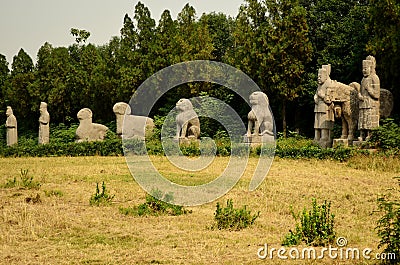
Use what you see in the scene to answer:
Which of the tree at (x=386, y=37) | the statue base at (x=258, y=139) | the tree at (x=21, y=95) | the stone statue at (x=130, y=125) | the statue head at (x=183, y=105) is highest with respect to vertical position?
the tree at (x=386, y=37)

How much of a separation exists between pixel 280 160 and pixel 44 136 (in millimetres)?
13239

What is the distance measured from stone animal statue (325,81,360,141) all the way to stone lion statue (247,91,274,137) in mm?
2395

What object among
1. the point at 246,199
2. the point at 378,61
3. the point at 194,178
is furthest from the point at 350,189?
the point at 378,61

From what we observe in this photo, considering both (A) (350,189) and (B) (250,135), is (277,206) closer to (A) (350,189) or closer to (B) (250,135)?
(A) (350,189)

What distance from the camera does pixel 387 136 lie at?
16781 mm

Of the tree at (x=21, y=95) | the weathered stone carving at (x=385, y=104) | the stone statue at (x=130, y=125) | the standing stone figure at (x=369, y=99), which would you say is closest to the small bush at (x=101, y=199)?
the standing stone figure at (x=369, y=99)

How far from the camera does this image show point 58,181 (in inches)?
499

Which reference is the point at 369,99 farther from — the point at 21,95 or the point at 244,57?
the point at 21,95

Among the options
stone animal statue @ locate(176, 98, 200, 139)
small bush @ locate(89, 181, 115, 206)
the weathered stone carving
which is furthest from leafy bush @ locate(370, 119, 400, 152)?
small bush @ locate(89, 181, 115, 206)

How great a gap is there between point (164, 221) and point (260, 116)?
39.3 ft

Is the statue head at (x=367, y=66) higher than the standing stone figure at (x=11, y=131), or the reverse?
the statue head at (x=367, y=66)

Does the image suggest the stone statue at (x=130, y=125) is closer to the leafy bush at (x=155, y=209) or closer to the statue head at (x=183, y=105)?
the statue head at (x=183, y=105)

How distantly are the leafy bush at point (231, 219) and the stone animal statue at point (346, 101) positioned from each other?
37.9ft

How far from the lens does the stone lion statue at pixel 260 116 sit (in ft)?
65.3
